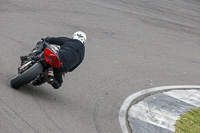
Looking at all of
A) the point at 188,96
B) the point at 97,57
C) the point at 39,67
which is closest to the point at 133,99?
the point at 188,96

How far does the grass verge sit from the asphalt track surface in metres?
1.27

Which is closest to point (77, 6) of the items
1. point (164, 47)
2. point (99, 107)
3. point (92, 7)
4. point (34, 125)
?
point (92, 7)

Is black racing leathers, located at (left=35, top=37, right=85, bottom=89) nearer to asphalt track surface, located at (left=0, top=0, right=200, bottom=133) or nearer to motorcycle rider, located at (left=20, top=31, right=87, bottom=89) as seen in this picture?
motorcycle rider, located at (left=20, top=31, right=87, bottom=89)

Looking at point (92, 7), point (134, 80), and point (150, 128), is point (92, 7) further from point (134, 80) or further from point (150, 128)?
point (150, 128)

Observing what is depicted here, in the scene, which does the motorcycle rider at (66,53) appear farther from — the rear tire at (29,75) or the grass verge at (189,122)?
the grass verge at (189,122)

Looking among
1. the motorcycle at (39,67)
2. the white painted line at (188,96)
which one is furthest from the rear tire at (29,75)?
the white painted line at (188,96)

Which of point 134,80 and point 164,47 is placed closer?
point 134,80

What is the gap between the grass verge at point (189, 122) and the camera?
6.88m

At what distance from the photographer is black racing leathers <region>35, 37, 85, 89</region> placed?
651 cm

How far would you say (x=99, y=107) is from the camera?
7.21 m

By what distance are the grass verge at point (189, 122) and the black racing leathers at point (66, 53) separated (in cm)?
Answer: 238

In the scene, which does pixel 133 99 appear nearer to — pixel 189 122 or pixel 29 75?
pixel 189 122

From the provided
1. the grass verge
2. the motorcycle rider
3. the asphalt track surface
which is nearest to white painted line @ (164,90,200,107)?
the grass verge

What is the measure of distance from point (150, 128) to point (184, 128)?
0.73 meters
